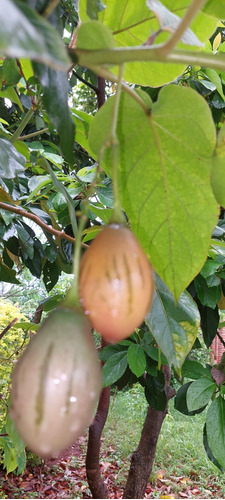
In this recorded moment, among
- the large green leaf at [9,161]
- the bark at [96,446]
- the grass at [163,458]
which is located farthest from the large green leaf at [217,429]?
the grass at [163,458]

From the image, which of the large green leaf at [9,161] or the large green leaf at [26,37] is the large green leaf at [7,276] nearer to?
the large green leaf at [9,161]

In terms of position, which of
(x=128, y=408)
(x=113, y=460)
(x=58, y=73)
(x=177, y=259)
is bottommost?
(x=128, y=408)

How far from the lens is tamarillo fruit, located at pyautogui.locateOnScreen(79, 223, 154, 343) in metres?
0.26

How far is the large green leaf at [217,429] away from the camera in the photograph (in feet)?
3.84

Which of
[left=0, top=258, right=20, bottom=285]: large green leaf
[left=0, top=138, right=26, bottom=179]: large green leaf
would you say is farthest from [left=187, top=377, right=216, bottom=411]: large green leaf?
[left=0, top=138, right=26, bottom=179]: large green leaf

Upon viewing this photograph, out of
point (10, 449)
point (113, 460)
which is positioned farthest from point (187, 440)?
point (10, 449)

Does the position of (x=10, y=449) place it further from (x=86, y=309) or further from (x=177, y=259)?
(x=86, y=309)

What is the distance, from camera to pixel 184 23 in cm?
23

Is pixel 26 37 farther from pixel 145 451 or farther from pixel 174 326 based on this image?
pixel 145 451

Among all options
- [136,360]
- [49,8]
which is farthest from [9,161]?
[136,360]

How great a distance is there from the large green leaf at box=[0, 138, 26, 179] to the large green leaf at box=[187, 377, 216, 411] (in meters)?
0.81

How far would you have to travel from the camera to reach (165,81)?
0.50 metres

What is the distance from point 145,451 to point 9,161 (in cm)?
161

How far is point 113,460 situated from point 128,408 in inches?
34.1
